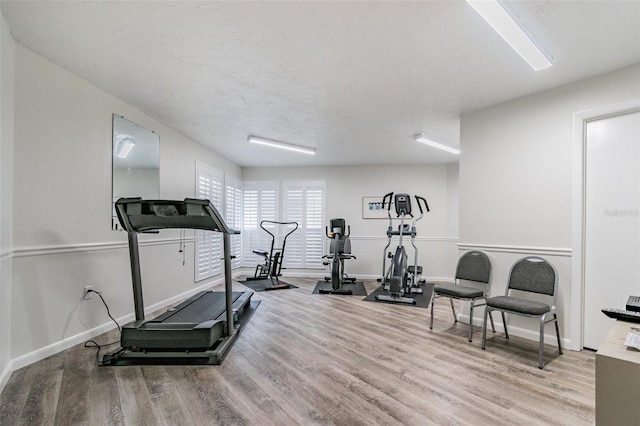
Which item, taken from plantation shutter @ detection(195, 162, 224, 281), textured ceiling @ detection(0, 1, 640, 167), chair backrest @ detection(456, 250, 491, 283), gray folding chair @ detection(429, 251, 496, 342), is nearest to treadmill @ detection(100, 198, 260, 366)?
textured ceiling @ detection(0, 1, 640, 167)

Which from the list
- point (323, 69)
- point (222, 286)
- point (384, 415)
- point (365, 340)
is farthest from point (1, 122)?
point (222, 286)

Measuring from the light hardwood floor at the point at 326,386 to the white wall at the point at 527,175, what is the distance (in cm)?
92

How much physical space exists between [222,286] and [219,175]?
2155 mm

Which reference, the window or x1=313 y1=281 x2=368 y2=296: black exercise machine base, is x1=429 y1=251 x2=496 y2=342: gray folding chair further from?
the window

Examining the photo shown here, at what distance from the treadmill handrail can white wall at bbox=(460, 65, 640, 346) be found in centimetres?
292

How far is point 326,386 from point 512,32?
109 inches

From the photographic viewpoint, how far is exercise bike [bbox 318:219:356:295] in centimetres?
529

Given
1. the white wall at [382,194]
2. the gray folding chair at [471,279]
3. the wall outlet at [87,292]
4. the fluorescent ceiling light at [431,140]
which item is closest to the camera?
the wall outlet at [87,292]

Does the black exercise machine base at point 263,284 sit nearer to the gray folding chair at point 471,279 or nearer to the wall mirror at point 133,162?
the wall mirror at point 133,162

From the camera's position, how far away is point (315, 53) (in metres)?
2.36

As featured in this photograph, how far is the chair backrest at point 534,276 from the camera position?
2.80m

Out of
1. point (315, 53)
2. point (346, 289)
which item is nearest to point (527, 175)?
point (315, 53)

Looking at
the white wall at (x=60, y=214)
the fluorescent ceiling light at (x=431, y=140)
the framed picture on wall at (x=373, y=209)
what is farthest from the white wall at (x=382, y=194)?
the white wall at (x=60, y=214)

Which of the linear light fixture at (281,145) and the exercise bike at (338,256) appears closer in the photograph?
the linear light fixture at (281,145)
